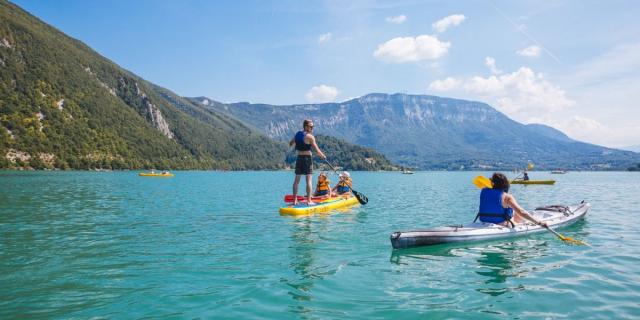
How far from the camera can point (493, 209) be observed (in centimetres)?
1367

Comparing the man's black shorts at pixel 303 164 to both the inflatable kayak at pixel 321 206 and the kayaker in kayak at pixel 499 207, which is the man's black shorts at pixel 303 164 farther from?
the kayaker in kayak at pixel 499 207

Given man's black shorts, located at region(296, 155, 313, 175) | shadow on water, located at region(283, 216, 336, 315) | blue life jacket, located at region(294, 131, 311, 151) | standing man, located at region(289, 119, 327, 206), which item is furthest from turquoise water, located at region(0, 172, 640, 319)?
blue life jacket, located at region(294, 131, 311, 151)

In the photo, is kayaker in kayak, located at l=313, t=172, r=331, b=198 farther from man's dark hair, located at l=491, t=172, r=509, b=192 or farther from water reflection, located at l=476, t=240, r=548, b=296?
water reflection, located at l=476, t=240, r=548, b=296

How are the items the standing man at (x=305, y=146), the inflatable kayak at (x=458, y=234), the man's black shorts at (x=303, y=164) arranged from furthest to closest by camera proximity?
the man's black shorts at (x=303, y=164) → the standing man at (x=305, y=146) → the inflatable kayak at (x=458, y=234)

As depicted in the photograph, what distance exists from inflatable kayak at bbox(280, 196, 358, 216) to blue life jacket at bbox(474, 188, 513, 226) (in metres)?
8.49

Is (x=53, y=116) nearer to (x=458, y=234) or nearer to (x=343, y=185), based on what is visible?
(x=343, y=185)

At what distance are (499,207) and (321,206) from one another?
30.6ft

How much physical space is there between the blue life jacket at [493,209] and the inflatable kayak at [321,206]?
8.49 metres

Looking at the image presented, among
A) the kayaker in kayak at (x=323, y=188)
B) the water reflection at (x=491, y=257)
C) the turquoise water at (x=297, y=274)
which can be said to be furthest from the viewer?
the kayaker in kayak at (x=323, y=188)

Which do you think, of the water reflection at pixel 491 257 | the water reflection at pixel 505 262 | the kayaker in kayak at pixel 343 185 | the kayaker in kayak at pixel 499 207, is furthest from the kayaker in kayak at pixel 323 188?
the water reflection at pixel 505 262

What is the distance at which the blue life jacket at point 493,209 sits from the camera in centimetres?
1352

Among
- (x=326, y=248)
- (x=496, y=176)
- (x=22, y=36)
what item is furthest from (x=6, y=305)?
(x=22, y=36)

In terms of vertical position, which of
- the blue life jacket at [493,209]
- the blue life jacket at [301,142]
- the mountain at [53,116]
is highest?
the mountain at [53,116]

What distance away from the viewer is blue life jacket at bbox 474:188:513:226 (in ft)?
44.3
